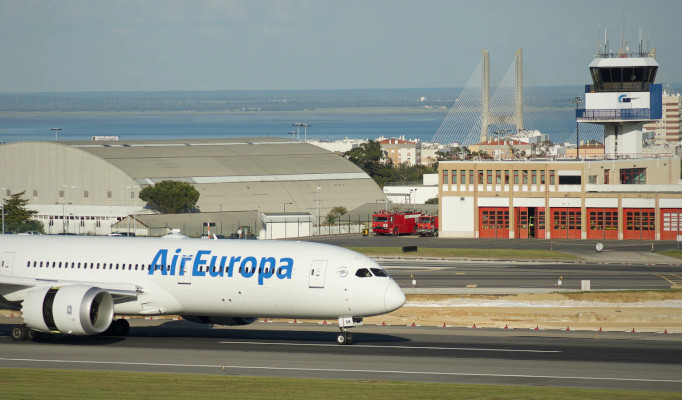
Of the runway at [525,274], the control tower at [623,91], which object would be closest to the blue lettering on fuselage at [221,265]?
the runway at [525,274]

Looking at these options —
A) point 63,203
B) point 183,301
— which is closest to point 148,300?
point 183,301

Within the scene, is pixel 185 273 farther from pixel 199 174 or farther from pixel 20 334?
pixel 199 174

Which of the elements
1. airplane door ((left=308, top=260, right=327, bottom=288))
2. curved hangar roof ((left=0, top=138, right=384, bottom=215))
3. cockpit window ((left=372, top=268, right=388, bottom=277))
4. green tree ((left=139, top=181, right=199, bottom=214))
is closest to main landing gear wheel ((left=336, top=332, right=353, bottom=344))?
airplane door ((left=308, top=260, right=327, bottom=288))

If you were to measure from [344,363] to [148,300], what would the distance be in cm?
1009

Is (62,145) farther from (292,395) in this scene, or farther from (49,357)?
(292,395)

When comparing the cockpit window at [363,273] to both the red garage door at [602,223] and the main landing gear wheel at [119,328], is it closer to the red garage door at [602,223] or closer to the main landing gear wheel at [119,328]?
the main landing gear wheel at [119,328]

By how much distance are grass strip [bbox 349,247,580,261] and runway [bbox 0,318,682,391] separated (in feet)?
144

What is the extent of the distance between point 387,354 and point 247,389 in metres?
8.48

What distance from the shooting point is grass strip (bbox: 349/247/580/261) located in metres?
90.8

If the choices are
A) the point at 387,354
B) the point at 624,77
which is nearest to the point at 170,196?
the point at 624,77

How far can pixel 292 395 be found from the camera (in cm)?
3212

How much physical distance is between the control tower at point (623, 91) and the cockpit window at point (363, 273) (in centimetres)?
8218

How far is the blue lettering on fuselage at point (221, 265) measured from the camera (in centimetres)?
4172

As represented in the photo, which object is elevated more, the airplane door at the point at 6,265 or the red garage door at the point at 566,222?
the red garage door at the point at 566,222
